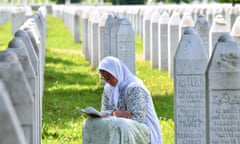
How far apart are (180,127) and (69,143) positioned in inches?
92.9

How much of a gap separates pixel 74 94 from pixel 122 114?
33.7ft

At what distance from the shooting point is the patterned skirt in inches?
375

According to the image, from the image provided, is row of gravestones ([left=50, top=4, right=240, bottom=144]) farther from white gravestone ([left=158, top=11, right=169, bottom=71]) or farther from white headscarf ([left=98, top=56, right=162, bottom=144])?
white gravestone ([left=158, top=11, right=169, bottom=71])

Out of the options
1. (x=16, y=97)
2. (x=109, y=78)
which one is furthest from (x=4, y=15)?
(x=16, y=97)

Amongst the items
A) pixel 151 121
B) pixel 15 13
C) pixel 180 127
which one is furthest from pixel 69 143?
pixel 15 13

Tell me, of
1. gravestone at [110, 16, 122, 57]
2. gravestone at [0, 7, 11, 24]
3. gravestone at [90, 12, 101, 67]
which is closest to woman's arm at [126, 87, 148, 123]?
gravestone at [110, 16, 122, 57]

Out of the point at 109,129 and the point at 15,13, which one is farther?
the point at 15,13

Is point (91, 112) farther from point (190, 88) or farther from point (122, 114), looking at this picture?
point (190, 88)

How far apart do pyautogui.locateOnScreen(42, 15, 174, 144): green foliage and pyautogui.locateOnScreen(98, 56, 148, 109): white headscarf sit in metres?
2.38

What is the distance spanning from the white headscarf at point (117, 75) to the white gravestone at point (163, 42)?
12810 millimetres

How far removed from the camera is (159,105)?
698 inches

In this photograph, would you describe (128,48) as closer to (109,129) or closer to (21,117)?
(109,129)

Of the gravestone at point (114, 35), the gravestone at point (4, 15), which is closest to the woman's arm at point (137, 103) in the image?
the gravestone at point (114, 35)

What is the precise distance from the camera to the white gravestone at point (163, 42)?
23016 millimetres
